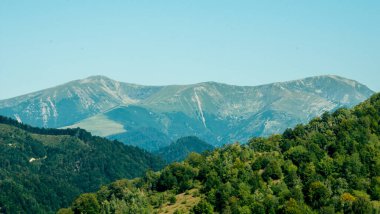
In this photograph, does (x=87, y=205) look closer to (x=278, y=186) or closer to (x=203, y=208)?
(x=203, y=208)

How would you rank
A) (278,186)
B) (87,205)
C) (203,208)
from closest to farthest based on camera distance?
(203,208), (278,186), (87,205)

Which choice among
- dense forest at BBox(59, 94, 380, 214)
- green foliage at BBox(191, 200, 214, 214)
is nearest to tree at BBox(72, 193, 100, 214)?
dense forest at BBox(59, 94, 380, 214)

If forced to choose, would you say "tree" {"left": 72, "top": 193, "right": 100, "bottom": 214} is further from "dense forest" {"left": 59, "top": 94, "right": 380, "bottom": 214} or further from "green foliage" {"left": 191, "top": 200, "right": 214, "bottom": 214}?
"green foliage" {"left": 191, "top": 200, "right": 214, "bottom": 214}

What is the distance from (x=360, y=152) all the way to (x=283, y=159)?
78.8 feet

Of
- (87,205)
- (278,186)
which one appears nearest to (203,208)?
(278,186)

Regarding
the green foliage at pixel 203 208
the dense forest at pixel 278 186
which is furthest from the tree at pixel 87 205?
the green foliage at pixel 203 208

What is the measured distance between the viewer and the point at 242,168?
182m

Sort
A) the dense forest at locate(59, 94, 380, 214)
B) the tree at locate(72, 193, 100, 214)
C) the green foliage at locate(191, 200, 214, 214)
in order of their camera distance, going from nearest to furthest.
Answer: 1. the dense forest at locate(59, 94, 380, 214)
2. the green foliage at locate(191, 200, 214, 214)
3. the tree at locate(72, 193, 100, 214)

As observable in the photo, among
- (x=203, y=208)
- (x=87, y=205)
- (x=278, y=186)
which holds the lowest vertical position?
(x=87, y=205)

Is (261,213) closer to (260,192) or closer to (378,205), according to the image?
(260,192)

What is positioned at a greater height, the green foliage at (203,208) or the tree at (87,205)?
the green foliage at (203,208)

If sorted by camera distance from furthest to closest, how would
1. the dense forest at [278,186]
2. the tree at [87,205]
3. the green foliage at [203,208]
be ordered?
the tree at [87,205], the green foliage at [203,208], the dense forest at [278,186]

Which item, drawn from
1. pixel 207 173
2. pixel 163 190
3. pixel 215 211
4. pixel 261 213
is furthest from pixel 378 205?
pixel 163 190

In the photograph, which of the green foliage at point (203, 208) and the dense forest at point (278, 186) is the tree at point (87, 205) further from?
the green foliage at point (203, 208)
